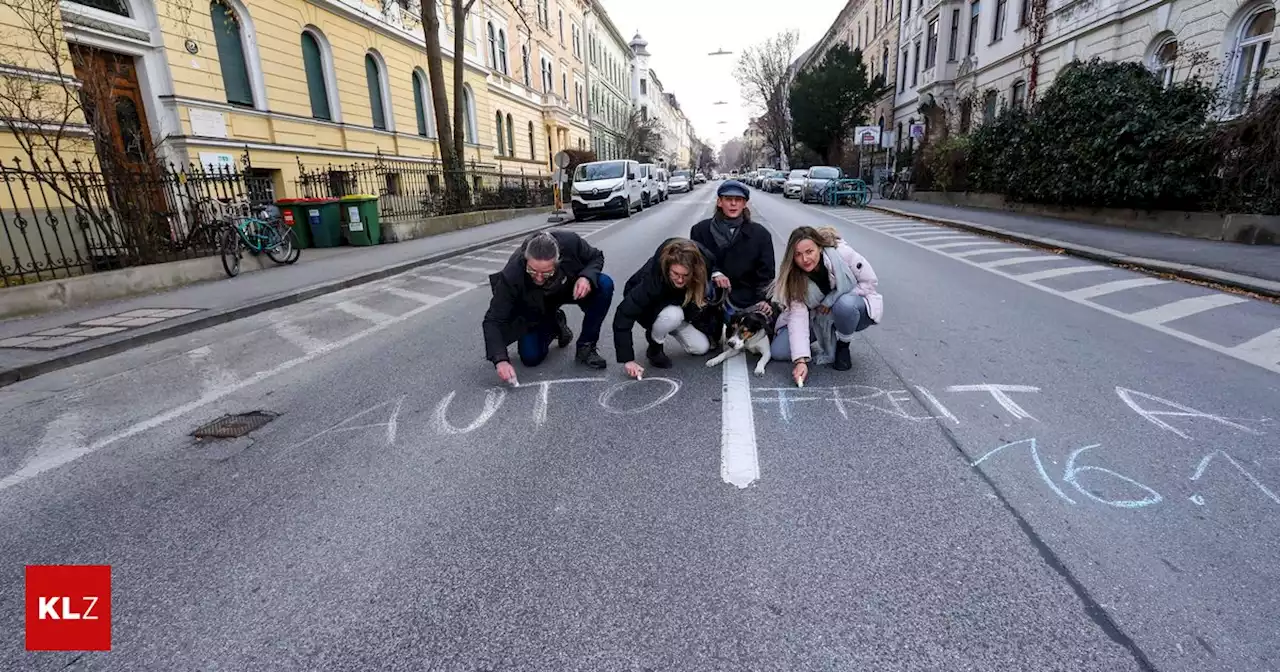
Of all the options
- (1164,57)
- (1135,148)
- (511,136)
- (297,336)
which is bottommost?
(297,336)

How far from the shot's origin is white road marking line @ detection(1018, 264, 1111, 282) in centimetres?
869

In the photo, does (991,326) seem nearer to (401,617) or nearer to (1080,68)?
(401,617)

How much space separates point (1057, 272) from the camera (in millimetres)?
9062

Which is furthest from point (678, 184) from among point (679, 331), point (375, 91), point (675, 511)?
point (675, 511)

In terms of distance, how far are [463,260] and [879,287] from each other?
853cm

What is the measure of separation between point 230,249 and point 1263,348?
43.9ft

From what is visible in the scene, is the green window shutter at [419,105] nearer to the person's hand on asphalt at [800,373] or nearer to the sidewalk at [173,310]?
the sidewalk at [173,310]

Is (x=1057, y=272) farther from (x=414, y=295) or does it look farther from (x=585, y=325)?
(x=414, y=295)

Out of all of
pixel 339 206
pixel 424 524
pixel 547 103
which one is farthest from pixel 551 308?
pixel 547 103

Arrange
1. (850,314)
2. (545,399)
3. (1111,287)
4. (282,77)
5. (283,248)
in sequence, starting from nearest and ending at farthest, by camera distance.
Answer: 1. (545,399)
2. (850,314)
3. (1111,287)
4. (283,248)
5. (282,77)

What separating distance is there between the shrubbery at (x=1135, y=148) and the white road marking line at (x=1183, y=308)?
490 centimetres

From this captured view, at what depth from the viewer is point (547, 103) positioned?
4069 cm

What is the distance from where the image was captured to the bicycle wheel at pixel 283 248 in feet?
36.9

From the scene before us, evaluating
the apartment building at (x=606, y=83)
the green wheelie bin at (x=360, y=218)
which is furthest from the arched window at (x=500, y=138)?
the green wheelie bin at (x=360, y=218)
